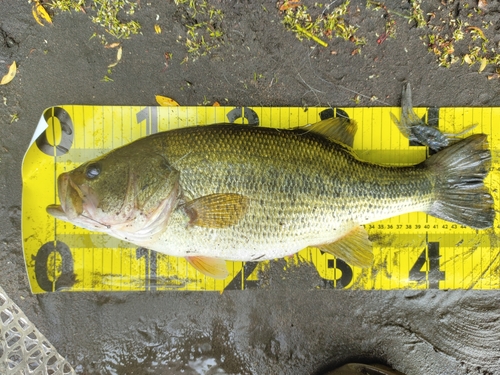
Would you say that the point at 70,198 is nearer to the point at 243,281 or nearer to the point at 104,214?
the point at 104,214

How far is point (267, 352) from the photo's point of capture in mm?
3080

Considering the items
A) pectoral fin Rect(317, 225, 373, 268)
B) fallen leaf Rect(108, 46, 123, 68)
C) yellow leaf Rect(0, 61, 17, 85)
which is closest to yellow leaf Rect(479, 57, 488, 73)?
pectoral fin Rect(317, 225, 373, 268)

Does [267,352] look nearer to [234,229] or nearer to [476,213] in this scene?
[234,229]

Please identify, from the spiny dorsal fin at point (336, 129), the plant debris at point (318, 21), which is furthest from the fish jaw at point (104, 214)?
the plant debris at point (318, 21)

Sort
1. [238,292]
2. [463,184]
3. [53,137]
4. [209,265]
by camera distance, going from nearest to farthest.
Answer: [209,265] < [463,184] < [53,137] < [238,292]

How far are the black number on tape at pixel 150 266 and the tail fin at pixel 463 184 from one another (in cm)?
227

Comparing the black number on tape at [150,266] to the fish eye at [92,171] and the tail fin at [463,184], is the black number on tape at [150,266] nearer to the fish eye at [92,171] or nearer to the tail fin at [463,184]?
the fish eye at [92,171]

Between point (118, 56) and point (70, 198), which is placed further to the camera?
point (118, 56)

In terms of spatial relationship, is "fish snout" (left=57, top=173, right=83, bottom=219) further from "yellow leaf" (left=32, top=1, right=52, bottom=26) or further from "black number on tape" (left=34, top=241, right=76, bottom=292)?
"yellow leaf" (left=32, top=1, right=52, bottom=26)

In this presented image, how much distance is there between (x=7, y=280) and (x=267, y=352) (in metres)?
2.31

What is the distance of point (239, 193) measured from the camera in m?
2.37

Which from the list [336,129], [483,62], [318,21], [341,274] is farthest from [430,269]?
[318,21]

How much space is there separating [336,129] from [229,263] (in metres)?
1.41

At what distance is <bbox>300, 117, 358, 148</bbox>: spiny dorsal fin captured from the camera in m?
2.66
